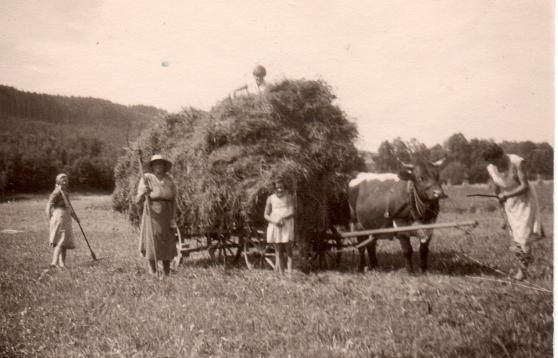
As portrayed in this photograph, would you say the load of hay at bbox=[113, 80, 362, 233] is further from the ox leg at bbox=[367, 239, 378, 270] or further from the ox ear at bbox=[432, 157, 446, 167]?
the ox ear at bbox=[432, 157, 446, 167]

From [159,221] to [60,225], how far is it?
7.67 ft

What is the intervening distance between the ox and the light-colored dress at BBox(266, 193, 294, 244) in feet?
5.44

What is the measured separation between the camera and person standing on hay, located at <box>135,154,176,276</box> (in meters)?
7.07

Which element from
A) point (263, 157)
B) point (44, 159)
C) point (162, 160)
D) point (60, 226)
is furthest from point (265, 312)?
point (60, 226)

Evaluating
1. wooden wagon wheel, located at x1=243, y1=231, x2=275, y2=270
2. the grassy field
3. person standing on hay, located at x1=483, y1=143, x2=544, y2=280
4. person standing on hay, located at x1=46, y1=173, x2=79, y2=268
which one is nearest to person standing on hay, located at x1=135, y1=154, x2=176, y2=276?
the grassy field

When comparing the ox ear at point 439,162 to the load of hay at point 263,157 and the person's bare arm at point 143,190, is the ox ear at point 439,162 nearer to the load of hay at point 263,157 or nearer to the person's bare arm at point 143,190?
the load of hay at point 263,157

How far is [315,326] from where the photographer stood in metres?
4.42

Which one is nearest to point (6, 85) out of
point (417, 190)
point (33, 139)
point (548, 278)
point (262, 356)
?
point (33, 139)

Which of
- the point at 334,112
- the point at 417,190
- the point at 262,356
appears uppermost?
the point at 334,112

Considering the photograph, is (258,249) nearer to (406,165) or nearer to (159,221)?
(159,221)

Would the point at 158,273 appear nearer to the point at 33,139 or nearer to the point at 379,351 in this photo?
the point at 33,139

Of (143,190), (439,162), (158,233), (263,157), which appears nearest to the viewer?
(263,157)

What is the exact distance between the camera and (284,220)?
6.89 m

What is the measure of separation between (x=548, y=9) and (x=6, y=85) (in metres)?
5.58
